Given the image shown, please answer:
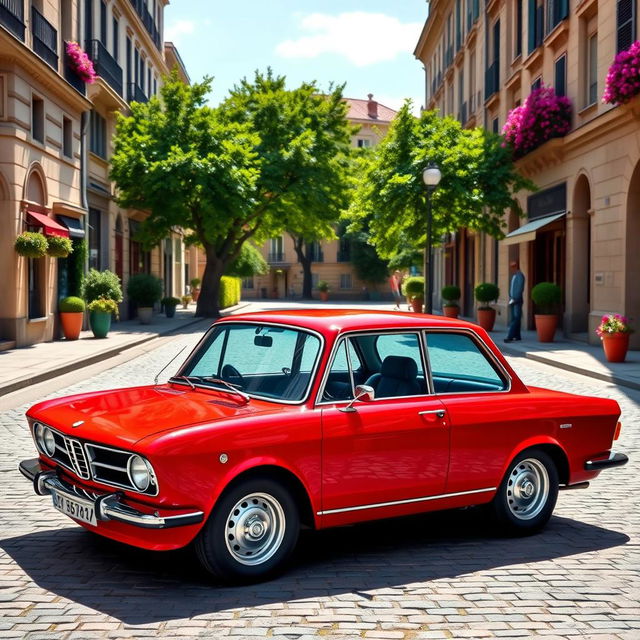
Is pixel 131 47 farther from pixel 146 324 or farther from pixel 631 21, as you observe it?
pixel 631 21

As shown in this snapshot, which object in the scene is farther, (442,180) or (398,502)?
(442,180)

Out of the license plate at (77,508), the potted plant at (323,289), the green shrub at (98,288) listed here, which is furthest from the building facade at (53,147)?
the potted plant at (323,289)

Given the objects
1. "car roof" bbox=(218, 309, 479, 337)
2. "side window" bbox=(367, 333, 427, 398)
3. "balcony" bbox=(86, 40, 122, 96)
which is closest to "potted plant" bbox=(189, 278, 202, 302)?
"balcony" bbox=(86, 40, 122, 96)

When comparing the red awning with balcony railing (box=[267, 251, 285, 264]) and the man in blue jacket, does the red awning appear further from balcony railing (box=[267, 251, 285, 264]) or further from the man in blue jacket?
balcony railing (box=[267, 251, 285, 264])

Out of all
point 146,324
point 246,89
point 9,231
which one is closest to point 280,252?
point 246,89

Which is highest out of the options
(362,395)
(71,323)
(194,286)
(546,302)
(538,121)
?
(538,121)

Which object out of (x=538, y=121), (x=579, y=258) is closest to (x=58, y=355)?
(x=579, y=258)

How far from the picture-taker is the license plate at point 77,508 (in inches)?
179

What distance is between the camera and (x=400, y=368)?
5.49 meters

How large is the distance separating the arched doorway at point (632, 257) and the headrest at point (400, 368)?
609 inches

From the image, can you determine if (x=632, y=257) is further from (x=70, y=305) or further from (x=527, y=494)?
(x=527, y=494)

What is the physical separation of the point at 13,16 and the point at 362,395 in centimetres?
1711

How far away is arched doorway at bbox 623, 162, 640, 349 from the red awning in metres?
13.2

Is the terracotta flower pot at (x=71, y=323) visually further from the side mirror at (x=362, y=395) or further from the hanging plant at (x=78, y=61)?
the side mirror at (x=362, y=395)
